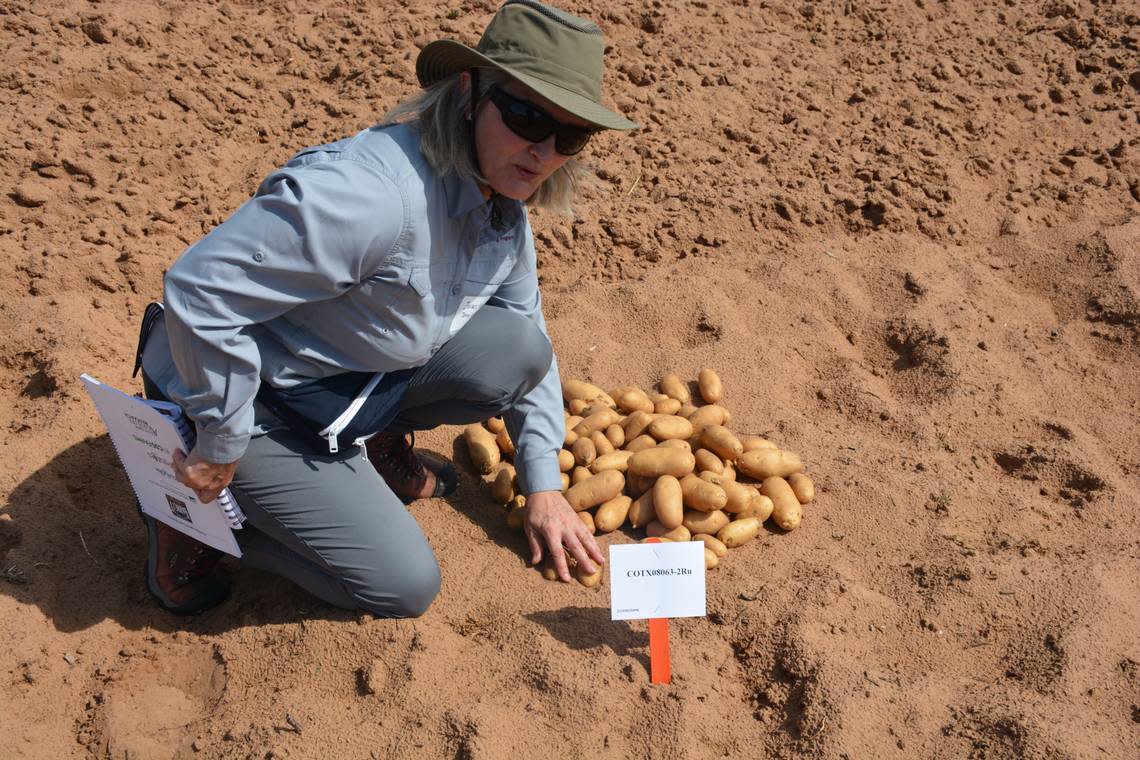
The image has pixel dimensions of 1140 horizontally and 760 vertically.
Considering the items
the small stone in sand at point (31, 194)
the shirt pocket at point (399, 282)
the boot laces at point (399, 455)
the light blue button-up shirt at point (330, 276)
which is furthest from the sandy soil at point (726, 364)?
the shirt pocket at point (399, 282)

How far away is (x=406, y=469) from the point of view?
2.61 m

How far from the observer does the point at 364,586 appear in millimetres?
2211

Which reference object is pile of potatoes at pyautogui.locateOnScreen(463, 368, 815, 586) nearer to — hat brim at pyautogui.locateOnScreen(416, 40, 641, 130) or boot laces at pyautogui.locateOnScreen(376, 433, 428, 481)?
boot laces at pyautogui.locateOnScreen(376, 433, 428, 481)

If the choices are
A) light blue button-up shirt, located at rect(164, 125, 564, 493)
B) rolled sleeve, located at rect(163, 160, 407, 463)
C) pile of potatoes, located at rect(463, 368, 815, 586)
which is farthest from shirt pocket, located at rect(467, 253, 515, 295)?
pile of potatoes, located at rect(463, 368, 815, 586)

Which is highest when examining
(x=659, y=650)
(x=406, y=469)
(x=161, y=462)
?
(x=161, y=462)

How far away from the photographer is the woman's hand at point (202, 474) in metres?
2.00

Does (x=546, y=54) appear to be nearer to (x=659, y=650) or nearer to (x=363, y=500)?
(x=363, y=500)

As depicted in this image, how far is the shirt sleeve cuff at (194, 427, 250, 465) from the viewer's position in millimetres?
1940

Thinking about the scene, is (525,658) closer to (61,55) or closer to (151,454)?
(151,454)

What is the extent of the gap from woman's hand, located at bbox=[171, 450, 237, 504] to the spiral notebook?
0.11ft

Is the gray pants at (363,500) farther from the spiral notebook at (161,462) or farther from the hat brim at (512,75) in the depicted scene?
the hat brim at (512,75)

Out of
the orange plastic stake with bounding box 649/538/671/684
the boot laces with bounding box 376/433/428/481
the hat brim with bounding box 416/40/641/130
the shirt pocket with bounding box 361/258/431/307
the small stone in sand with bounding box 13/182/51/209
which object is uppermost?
the hat brim with bounding box 416/40/641/130

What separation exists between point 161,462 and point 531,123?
113 centimetres

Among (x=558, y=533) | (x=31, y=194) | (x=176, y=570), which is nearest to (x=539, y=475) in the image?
(x=558, y=533)
